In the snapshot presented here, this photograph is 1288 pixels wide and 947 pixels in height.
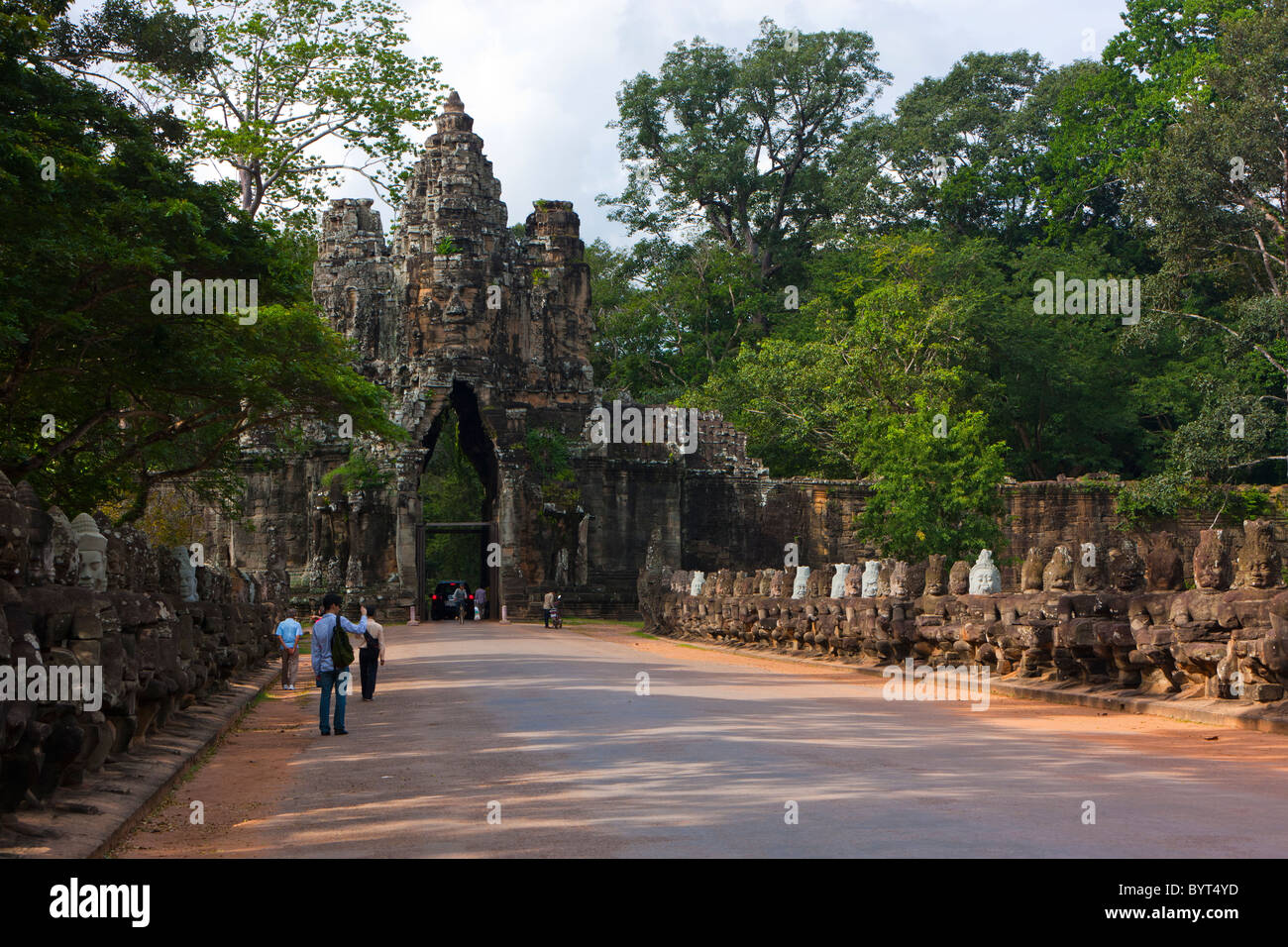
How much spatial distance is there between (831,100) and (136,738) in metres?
60.3

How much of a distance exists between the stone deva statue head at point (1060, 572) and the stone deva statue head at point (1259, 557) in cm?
363

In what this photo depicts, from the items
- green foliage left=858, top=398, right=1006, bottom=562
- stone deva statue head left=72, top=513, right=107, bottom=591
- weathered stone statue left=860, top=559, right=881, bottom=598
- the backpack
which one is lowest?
the backpack

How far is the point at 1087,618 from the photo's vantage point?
1541cm

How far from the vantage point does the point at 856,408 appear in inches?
1902

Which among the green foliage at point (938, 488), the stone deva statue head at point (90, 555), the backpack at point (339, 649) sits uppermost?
the green foliage at point (938, 488)

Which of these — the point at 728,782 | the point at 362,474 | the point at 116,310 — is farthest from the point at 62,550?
the point at 362,474

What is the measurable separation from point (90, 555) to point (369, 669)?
22.9ft

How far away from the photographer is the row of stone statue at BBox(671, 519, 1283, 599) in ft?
42.4

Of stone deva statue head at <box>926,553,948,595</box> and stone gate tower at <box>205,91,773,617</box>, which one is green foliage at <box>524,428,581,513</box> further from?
stone deva statue head at <box>926,553,948,595</box>

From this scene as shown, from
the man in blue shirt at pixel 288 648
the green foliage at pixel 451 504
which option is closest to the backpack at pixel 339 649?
the man in blue shirt at pixel 288 648

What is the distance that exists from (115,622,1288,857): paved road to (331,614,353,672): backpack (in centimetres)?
74

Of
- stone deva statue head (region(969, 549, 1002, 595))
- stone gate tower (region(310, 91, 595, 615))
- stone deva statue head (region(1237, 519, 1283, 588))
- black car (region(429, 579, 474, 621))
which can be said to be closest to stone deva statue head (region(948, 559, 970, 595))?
stone deva statue head (region(969, 549, 1002, 595))

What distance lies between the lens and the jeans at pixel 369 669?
17.0 meters

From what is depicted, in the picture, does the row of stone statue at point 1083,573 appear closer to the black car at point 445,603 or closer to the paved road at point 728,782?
the paved road at point 728,782
